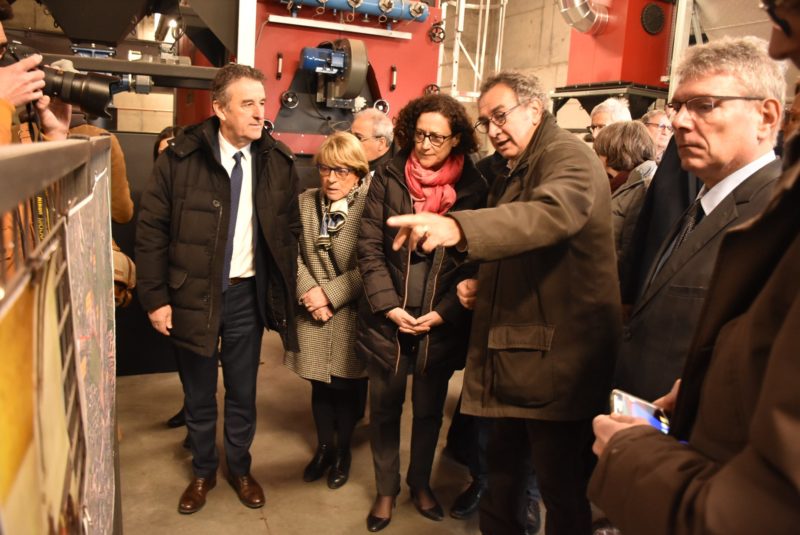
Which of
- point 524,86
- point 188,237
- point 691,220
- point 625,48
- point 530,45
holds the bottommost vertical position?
point 188,237

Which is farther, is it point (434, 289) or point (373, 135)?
point (373, 135)

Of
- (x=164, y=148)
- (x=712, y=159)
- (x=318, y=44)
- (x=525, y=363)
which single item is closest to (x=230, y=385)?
(x=164, y=148)

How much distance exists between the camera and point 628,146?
2.90 meters

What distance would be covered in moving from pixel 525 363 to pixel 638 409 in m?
0.70

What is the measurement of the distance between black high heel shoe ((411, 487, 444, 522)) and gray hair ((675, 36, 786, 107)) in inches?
70.8

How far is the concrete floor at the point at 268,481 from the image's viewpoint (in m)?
2.45

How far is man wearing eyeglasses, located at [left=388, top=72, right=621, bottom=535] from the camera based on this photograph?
1.72 meters

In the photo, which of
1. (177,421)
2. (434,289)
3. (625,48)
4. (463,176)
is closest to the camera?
(434,289)

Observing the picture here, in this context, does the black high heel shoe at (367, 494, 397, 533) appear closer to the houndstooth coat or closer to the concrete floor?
the concrete floor

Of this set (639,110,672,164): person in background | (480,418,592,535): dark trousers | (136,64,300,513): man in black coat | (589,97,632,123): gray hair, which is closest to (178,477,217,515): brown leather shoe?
(136,64,300,513): man in black coat

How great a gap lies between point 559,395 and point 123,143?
2836 millimetres

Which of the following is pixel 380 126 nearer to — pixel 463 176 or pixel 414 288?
pixel 463 176

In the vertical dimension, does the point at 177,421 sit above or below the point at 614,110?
below

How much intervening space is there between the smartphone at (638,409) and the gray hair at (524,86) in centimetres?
109
